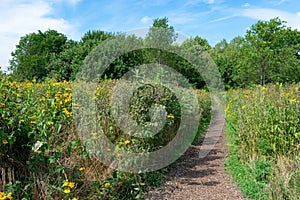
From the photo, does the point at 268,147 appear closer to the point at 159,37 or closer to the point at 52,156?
the point at 52,156

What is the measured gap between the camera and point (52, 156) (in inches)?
105

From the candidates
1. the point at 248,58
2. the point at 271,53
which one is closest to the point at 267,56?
the point at 271,53

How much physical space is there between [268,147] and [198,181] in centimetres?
120

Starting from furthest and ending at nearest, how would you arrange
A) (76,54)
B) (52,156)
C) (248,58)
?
(76,54), (248,58), (52,156)

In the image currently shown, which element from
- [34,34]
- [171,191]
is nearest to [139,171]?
[171,191]

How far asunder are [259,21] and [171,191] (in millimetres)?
24778

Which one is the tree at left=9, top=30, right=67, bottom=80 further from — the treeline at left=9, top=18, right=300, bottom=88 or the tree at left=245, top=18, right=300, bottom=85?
the tree at left=245, top=18, right=300, bottom=85

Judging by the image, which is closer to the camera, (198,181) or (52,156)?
(52,156)

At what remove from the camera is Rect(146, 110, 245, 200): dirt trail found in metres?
3.63

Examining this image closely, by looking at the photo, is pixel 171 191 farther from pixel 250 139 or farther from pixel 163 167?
pixel 250 139

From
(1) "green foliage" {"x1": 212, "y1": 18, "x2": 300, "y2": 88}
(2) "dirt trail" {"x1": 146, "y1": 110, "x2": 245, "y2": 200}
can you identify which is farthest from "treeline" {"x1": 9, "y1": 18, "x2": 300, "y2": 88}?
(2) "dirt trail" {"x1": 146, "y1": 110, "x2": 245, "y2": 200}

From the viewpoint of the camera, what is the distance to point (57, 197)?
269cm

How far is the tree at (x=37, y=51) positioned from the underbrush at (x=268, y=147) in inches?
1110

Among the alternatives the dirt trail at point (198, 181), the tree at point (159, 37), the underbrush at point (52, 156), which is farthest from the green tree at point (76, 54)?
the underbrush at point (52, 156)
